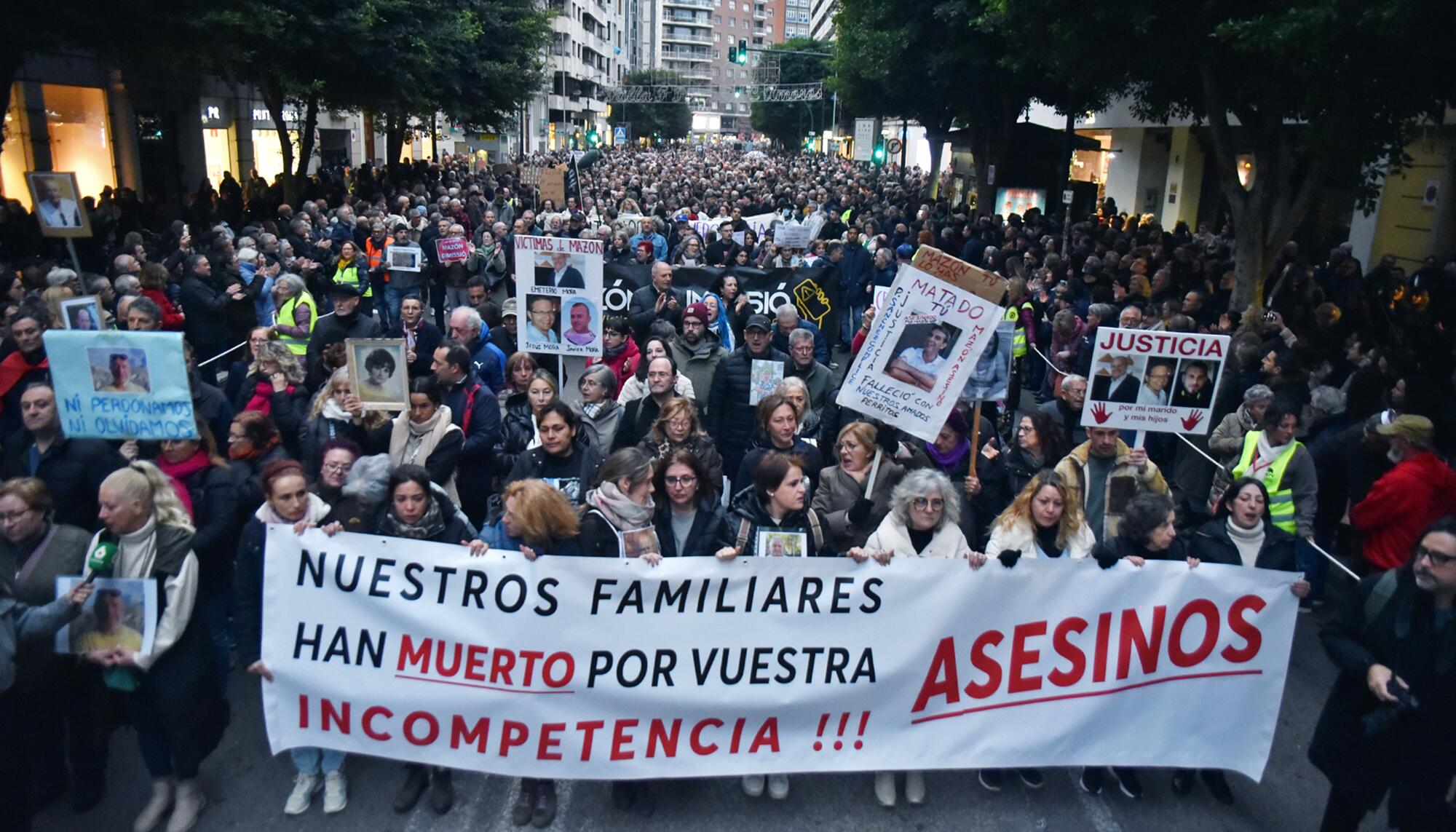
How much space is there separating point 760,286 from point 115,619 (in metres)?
8.37

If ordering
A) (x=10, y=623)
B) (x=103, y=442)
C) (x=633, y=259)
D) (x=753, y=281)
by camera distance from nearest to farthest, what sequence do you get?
1. (x=10, y=623)
2. (x=103, y=442)
3. (x=753, y=281)
4. (x=633, y=259)

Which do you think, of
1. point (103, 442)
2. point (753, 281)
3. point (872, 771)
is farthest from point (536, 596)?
point (753, 281)

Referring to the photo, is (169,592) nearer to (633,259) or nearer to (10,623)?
(10,623)

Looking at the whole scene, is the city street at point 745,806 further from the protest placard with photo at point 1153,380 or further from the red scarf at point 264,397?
the red scarf at point 264,397

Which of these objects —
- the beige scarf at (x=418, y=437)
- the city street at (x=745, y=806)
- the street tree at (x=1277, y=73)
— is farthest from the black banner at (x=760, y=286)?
the city street at (x=745, y=806)

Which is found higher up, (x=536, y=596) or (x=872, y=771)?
(x=536, y=596)

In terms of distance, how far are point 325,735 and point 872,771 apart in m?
2.42

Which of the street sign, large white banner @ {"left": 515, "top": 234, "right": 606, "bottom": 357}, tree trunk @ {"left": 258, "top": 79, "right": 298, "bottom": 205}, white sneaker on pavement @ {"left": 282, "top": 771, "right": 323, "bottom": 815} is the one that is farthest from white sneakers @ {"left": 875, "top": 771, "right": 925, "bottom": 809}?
the street sign

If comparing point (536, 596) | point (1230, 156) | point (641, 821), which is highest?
point (1230, 156)

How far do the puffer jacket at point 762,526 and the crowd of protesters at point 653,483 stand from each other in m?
0.01

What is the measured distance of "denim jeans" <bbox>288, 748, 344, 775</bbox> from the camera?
4.78 m

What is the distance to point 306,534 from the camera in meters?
4.57

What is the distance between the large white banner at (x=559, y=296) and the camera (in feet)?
26.8

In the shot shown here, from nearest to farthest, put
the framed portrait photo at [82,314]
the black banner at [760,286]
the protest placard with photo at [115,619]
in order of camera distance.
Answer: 1. the protest placard with photo at [115,619]
2. the framed portrait photo at [82,314]
3. the black banner at [760,286]
